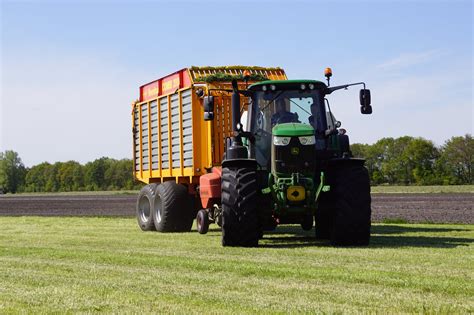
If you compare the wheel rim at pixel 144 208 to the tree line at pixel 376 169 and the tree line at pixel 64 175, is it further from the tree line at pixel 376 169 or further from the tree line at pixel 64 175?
the tree line at pixel 64 175

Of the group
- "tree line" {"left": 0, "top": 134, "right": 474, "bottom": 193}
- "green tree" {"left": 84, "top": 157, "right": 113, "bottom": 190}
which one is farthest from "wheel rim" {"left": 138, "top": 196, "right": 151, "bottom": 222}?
"green tree" {"left": 84, "top": 157, "right": 113, "bottom": 190}

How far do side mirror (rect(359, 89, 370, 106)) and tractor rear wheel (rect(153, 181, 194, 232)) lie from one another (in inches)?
228

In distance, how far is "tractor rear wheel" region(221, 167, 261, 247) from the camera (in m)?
11.9

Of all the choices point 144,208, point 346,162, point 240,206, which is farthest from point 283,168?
point 144,208

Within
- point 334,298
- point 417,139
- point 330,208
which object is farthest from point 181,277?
point 417,139

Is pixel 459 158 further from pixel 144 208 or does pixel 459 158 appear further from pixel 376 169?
pixel 144 208

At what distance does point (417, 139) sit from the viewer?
8869 cm

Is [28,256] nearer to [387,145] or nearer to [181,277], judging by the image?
[181,277]

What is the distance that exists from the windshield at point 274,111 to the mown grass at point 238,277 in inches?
69.6

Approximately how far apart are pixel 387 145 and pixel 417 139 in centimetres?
578

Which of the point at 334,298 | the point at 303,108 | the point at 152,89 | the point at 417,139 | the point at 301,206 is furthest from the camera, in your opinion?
the point at 417,139

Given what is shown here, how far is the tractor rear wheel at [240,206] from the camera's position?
39.1ft

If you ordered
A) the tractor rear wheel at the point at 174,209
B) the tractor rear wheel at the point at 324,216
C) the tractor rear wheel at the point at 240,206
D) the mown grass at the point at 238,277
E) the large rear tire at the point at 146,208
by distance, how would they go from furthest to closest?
the large rear tire at the point at 146,208, the tractor rear wheel at the point at 174,209, the tractor rear wheel at the point at 324,216, the tractor rear wheel at the point at 240,206, the mown grass at the point at 238,277

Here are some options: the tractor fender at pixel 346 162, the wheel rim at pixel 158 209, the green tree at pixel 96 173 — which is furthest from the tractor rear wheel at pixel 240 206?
the green tree at pixel 96 173
